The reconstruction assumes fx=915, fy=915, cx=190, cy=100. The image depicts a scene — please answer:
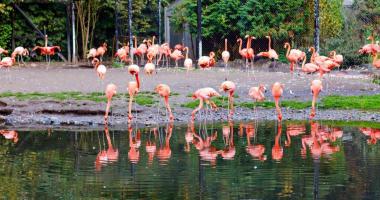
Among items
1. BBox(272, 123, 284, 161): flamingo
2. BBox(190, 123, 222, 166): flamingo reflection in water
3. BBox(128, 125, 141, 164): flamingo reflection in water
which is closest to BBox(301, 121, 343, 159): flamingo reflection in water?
BBox(272, 123, 284, 161): flamingo

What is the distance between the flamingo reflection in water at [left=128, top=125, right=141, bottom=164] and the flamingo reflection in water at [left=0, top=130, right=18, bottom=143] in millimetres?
2041

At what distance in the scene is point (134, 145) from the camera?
15.1 m

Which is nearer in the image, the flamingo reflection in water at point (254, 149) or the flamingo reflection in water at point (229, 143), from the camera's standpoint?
the flamingo reflection in water at point (254, 149)

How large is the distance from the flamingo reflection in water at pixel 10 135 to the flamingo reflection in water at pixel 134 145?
6.70 feet

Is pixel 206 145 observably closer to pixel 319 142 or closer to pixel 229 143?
pixel 229 143

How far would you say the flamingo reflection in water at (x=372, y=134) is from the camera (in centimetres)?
1526

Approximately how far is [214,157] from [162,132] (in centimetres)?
335

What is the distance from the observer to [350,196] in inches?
410

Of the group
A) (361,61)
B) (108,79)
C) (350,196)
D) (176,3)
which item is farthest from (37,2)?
(350,196)

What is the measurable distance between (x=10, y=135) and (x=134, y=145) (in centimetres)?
287

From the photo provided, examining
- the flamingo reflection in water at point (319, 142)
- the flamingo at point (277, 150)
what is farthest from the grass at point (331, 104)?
the flamingo at point (277, 150)

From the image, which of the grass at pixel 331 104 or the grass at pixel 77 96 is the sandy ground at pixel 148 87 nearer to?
the grass at pixel 331 104

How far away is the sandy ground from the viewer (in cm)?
1916

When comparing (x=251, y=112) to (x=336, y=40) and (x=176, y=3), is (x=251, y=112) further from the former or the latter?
(x=176, y=3)
